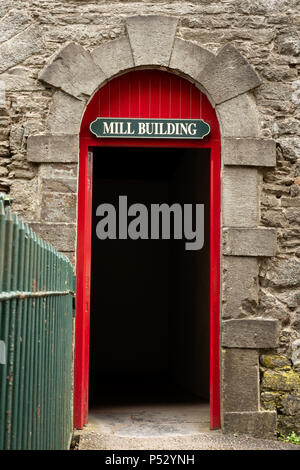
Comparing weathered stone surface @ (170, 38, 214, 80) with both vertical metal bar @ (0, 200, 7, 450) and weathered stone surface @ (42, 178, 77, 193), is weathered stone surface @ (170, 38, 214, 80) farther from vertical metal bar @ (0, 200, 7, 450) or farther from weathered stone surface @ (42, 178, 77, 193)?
vertical metal bar @ (0, 200, 7, 450)

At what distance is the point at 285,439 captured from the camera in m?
5.09

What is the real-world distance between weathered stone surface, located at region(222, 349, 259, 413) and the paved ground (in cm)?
28

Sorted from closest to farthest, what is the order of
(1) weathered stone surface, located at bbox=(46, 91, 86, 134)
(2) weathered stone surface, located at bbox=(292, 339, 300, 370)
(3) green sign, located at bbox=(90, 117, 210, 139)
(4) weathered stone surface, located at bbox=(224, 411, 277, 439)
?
(4) weathered stone surface, located at bbox=(224, 411, 277, 439) → (2) weathered stone surface, located at bbox=(292, 339, 300, 370) → (1) weathered stone surface, located at bbox=(46, 91, 86, 134) → (3) green sign, located at bbox=(90, 117, 210, 139)

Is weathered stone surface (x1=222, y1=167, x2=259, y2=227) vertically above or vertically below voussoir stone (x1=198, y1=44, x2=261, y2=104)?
below

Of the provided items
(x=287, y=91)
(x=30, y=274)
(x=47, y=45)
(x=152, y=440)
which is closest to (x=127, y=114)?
(x=47, y=45)

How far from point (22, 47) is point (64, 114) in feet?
2.52

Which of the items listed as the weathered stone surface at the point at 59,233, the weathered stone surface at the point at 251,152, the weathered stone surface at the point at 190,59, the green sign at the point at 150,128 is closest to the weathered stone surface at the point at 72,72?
the green sign at the point at 150,128

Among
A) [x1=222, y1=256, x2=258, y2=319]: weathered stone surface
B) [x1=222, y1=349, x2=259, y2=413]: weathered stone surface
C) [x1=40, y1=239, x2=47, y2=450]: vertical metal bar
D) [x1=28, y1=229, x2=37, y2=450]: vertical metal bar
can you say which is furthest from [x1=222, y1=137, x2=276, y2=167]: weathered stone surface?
[x1=28, y1=229, x2=37, y2=450]: vertical metal bar

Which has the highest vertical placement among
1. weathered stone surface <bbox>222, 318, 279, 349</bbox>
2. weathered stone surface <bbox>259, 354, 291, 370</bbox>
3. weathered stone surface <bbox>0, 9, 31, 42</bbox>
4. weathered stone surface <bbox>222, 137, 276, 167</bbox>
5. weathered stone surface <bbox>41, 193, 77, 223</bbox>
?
weathered stone surface <bbox>0, 9, 31, 42</bbox>

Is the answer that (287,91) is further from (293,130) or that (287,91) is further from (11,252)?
(11,252)

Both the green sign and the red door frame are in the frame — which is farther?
the green sign

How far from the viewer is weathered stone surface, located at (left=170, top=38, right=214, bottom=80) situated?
5445 millimetres

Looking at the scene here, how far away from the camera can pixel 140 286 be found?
11.3m

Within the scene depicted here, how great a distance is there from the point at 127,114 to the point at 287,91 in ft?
5.01
